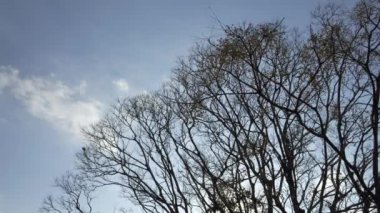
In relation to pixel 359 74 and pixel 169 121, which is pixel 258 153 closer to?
pixel 359 74

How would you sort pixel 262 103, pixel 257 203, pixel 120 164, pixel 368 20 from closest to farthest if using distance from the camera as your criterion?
pixel 368 20, pixel 262 103, pixel 257 203, pixel 120 164

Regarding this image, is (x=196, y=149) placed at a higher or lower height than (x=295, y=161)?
higher

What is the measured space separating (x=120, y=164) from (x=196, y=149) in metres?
5.93

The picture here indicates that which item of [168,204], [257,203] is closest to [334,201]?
[257,203]

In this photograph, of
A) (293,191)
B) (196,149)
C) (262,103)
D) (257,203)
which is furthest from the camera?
(196,149)

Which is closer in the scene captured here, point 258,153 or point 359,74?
point 359,74

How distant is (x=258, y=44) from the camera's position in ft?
31.5

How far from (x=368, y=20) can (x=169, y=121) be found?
10.3 metres

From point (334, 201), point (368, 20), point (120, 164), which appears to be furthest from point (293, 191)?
point (120, 164)

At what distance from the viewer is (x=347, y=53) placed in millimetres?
9906

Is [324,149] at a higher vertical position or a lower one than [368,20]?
lower

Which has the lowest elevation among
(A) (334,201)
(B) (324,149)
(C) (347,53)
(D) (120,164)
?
(A) (334,201)

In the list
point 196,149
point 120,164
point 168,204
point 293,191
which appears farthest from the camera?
point 120,164

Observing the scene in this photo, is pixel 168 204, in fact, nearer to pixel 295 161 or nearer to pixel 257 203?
pixel 257 203
